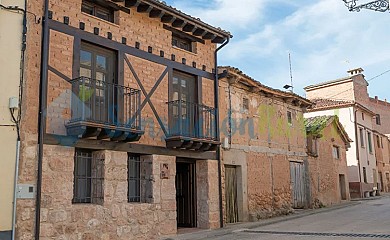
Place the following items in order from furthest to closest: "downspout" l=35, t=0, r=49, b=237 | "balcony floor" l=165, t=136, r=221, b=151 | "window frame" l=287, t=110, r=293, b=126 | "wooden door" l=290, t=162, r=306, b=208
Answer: "window frame" l=287, t=110, r=293, b=126 → "wooden door" l=290, t=162, r=306, b=208 → "balcony floor" l=165, t=136, r=221, b=151 → "downspout" l=35, t=0, r=49, b=237

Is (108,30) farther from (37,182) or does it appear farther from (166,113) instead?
(37,182)

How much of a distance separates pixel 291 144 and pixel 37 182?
12.1 metres

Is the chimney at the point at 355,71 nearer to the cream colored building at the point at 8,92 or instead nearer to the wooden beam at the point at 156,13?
the wooden beam at the point at 156,13

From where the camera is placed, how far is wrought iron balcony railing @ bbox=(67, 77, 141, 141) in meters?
9.45

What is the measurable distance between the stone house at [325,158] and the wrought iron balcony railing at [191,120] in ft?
26.6

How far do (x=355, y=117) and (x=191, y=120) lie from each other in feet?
66.8

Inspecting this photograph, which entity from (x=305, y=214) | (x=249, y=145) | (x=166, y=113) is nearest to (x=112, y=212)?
(x=166, y=113)

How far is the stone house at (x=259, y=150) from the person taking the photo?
46.9ft

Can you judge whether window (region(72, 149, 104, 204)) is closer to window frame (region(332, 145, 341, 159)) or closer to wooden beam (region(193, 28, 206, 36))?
wooden beam (region(193, 28, 206, 36))

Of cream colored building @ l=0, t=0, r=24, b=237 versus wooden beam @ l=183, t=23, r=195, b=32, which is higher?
wooden beam @ l=183, t=23, r=195, b=32

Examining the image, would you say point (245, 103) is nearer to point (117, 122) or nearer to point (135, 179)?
point (135, 179)

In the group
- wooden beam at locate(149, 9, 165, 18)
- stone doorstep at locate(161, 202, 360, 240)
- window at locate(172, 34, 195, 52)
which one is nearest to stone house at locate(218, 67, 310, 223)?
stone doorstep at locate(161, 202, 360, 240)

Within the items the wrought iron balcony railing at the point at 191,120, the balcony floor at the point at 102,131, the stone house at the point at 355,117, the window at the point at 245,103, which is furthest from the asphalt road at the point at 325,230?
the stone house at the point at 355,117

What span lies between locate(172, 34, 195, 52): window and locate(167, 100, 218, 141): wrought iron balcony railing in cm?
195
